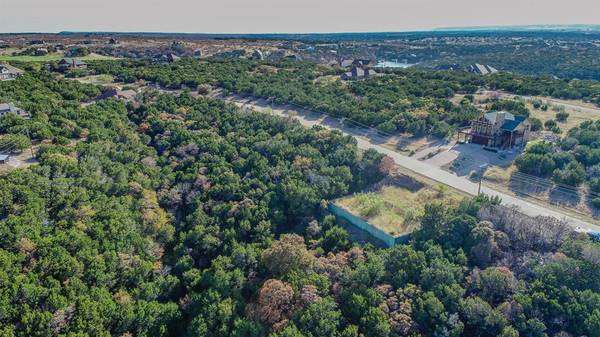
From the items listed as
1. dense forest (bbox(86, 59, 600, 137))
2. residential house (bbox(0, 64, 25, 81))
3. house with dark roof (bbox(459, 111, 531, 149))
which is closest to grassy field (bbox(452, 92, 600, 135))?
dense forest (bbox(86, 59, 600, 137))

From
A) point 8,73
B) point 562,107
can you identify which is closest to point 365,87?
point 562,107

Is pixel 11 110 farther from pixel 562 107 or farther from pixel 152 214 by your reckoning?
pixel 562 107

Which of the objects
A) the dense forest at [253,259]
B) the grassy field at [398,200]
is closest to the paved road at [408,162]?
the grassy field at [398,200]

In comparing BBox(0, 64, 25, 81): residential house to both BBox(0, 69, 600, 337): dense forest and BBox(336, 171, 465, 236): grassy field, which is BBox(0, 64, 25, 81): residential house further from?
BBox(336, 171, 465, 236): grassy field

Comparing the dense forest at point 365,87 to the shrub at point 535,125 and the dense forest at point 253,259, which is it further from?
the dense forest at point 253,259

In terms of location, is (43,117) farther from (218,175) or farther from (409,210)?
(409,210)

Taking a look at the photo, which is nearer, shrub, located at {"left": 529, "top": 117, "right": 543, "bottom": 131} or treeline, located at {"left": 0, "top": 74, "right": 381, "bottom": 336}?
treeline, located at {"left": 0, "top": 74, "right": 381, "bottom": 336}
